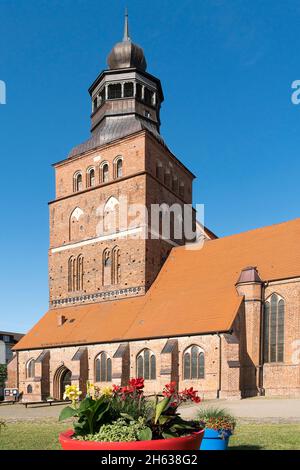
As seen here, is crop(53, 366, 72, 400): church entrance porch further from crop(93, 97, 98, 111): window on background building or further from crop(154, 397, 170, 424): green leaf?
crop(154, 397, 170, 424): green leaf

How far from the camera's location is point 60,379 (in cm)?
3102

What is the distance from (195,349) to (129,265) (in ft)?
27.1

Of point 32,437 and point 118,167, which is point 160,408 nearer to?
point 32,437

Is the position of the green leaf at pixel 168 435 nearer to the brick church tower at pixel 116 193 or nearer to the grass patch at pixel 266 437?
the grass patch at pixel 266 437

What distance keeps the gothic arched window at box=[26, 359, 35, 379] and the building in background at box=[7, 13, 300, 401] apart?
0.10 m

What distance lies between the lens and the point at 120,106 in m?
34.5

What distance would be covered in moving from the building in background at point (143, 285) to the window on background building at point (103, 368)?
3.4 inches

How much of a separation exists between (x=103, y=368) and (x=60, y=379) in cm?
404

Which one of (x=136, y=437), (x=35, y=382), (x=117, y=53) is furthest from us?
(x=117, y=53)

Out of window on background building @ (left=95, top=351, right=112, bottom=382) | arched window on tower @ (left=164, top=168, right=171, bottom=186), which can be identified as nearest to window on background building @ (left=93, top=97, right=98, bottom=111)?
arched window on tower @ (left=164, top=168, right=171, bottom=186)

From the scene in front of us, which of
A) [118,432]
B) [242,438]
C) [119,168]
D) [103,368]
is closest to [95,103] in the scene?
[119,168]

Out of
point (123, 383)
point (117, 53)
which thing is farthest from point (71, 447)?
point (117, 53)

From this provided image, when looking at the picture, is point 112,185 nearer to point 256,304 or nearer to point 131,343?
point 131,343

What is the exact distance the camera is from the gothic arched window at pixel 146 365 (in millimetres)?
26703
